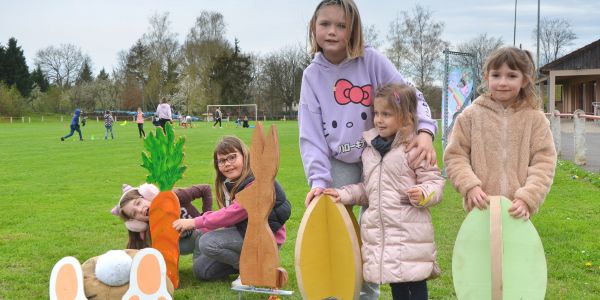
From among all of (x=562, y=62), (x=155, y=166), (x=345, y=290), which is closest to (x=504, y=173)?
(x=345, y=290)

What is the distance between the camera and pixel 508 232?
2992 millimetres

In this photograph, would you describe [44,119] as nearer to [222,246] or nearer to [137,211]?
[137,211]

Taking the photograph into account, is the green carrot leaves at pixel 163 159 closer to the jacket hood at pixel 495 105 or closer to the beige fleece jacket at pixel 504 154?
the beige fleece jacket at pixel 504 154

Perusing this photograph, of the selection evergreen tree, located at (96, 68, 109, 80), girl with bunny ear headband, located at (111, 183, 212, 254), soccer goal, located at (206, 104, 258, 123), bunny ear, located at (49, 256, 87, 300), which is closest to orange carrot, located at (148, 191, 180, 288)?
girl with bunny ear headband, located at (111, 183, 212, 254)

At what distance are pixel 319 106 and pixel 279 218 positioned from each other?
3.69ft

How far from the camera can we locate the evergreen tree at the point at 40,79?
236 feet

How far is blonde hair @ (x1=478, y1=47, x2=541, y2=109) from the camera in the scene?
3129 millimetres

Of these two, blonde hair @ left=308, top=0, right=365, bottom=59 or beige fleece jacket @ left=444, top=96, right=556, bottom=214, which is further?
blonde hair @ left=308, top=0, right=365, bottom=59

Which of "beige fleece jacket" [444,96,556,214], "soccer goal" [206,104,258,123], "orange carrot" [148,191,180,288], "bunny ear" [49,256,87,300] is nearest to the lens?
"beige fleece jacket" [444,96,556,214]

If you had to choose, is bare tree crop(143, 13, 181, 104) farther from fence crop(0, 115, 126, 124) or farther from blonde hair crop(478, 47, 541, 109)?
blonde hair crop(478, 47, 541, 109)

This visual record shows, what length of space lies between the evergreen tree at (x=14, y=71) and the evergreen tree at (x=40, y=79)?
2007 millimetres

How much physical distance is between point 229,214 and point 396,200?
150cm

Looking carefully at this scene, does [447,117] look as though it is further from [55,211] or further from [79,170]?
[79,170]

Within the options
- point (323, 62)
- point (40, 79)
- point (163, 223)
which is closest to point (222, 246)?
point (163, 223)
